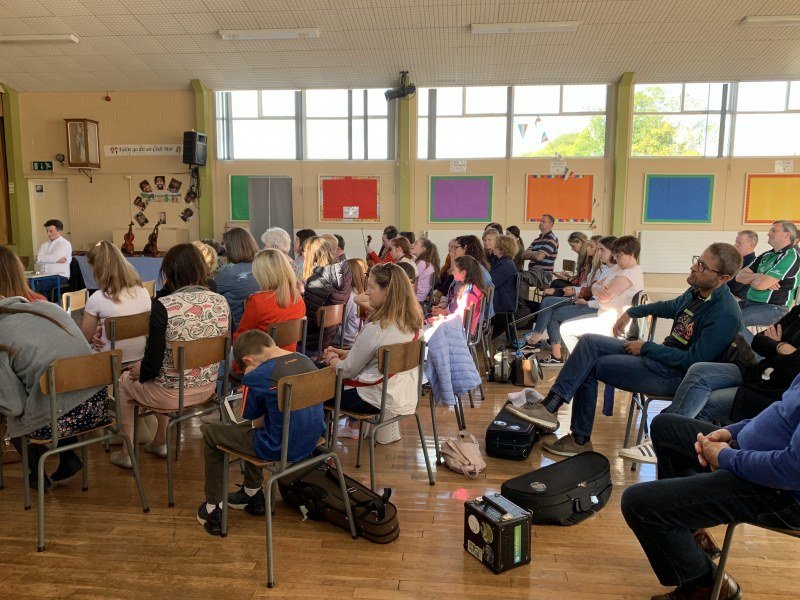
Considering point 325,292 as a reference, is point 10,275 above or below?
above

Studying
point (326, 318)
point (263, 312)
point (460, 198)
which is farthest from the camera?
point (460, 198)

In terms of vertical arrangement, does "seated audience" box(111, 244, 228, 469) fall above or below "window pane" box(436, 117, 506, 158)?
below

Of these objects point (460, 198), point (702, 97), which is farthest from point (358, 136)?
point (702, 97)

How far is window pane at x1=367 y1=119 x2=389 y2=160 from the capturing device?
10.5 m

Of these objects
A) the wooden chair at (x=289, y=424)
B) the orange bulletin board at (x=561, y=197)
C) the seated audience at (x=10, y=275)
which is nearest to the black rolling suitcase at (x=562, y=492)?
the wooden chair at (x=289, y=424)

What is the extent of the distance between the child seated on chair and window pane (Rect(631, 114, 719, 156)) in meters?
9.09

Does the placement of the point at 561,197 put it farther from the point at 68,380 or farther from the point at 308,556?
the point at 68,380

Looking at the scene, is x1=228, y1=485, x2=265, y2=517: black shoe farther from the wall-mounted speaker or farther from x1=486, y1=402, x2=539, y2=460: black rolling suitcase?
the wall-mounted speaker

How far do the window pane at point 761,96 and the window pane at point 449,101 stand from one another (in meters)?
4.46

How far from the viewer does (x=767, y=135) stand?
386 inches

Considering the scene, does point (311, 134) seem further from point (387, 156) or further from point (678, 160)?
point (678, 160)

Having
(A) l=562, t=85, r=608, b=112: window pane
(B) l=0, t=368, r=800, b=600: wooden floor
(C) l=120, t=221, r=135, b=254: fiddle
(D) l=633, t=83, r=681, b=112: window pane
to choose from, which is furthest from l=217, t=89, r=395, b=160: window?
(B) l=0, t=368, r=800, b=600: wooden floor

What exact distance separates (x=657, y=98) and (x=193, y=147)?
25.1 ft

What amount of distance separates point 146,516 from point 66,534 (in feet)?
1.04
